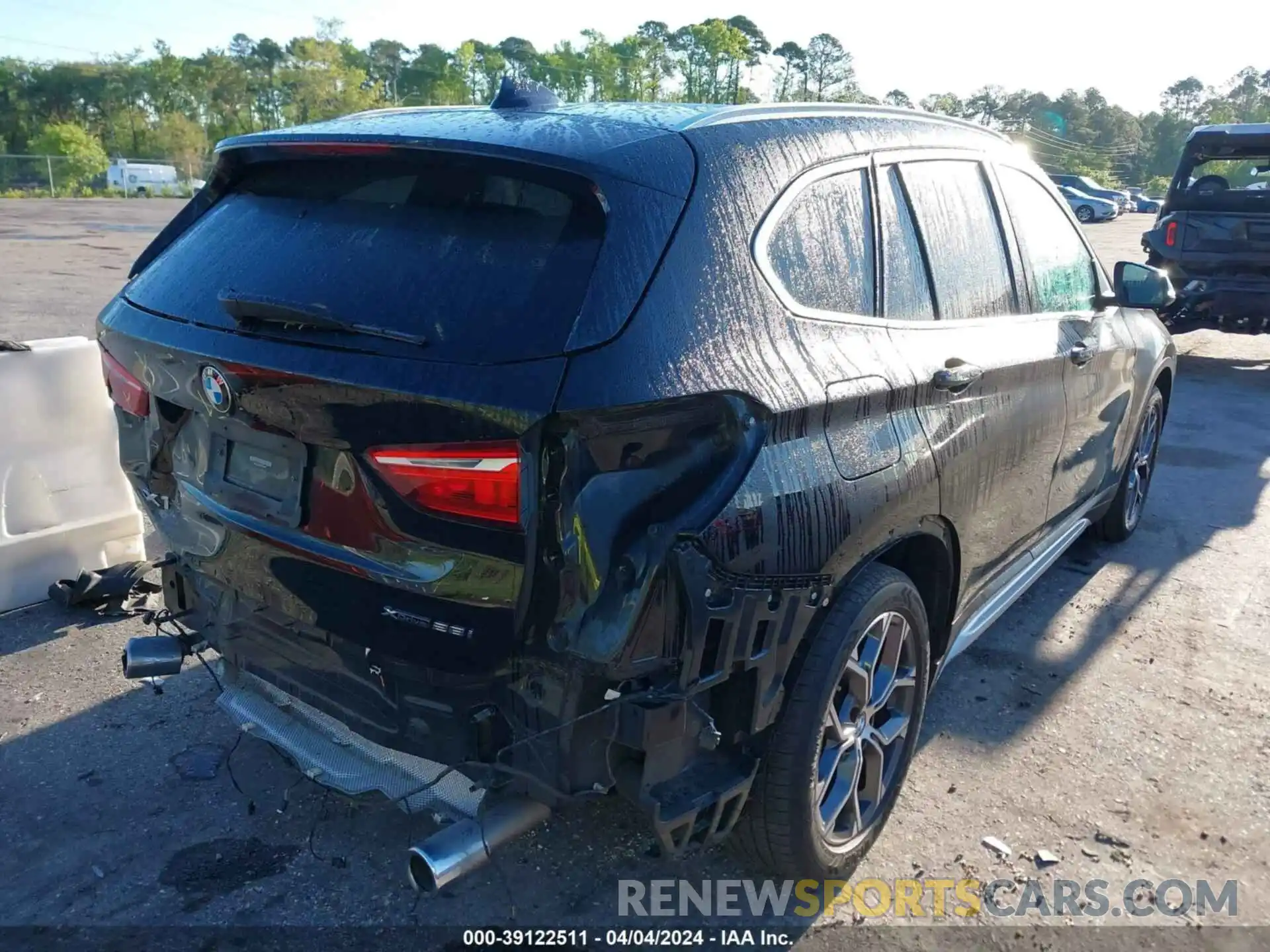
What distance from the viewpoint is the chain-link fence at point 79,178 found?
5356cm

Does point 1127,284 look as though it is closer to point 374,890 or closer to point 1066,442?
point 1066,442

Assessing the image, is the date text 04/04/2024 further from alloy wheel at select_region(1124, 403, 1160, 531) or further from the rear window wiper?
alloy wheel at select_region(1124, 403, 1160, 531)

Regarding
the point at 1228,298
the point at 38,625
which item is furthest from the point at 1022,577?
the point at 1228,298

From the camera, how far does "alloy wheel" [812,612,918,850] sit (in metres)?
2.66

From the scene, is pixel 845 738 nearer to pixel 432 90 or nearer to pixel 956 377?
pixel 956 377

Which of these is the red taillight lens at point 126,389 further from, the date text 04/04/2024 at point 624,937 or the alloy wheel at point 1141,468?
the alloy wheel at point 1141,468

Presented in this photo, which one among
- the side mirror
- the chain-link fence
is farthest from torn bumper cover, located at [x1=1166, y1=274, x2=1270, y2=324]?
the chain-link fence

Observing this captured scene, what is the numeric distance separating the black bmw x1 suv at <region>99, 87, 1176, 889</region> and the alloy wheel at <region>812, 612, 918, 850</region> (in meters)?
0.01

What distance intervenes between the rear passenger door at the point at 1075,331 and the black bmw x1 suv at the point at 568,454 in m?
0.81

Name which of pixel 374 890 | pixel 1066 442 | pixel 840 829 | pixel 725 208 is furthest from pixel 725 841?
pixel 1066 442

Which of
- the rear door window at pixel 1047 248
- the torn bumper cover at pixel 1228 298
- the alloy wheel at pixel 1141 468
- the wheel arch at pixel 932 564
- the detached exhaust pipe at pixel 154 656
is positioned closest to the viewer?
the wheel arch at pixel 932 564

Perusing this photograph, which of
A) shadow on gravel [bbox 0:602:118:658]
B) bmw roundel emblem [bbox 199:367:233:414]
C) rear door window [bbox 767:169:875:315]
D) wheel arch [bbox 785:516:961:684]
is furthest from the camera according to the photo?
shadow on gravel [bbox 0:602:118:658]

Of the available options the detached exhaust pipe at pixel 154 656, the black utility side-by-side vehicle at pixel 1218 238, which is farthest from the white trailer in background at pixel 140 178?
the detached exhaust pipe at pixel 154 656
